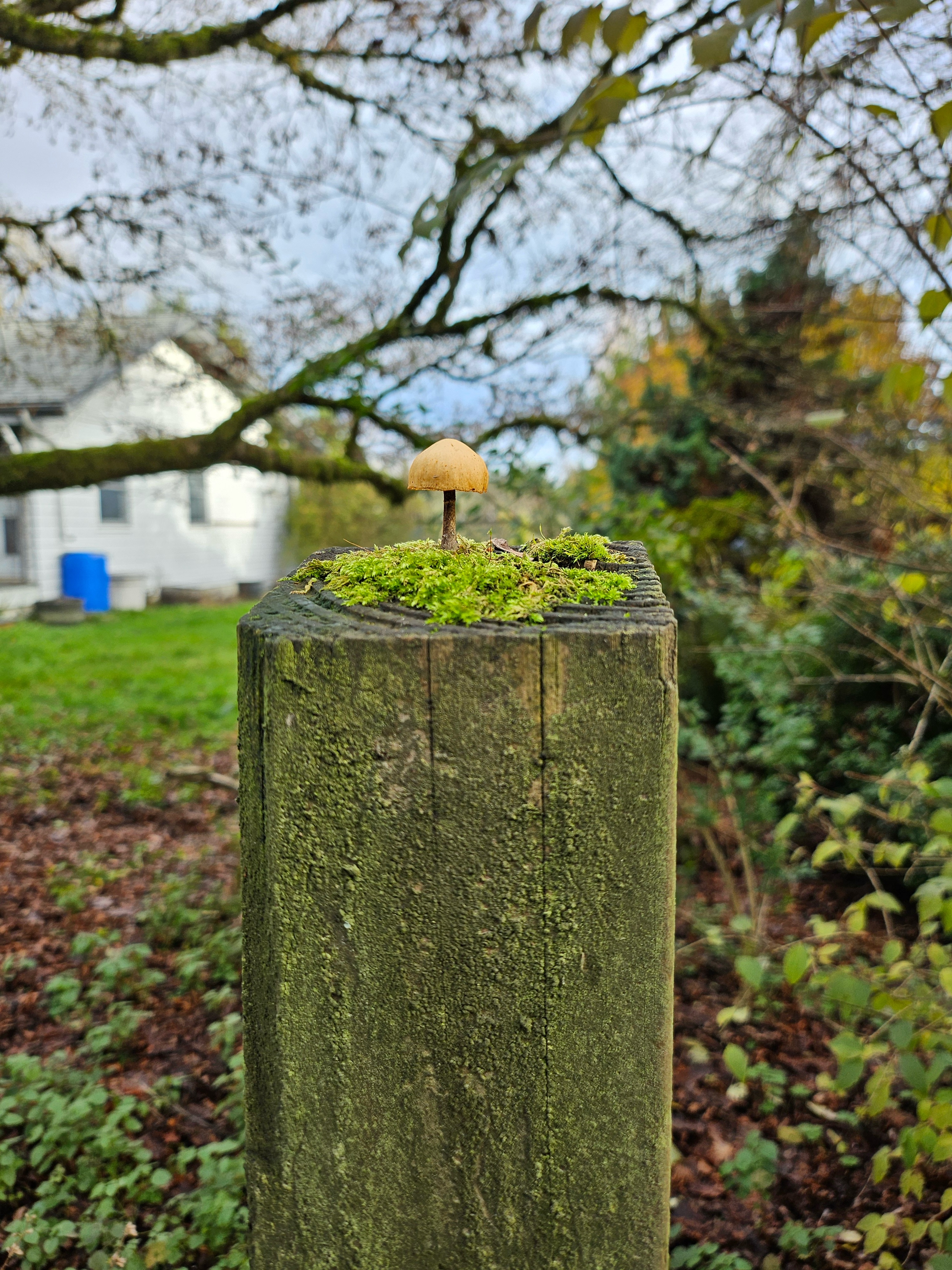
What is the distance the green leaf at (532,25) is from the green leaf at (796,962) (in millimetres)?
2233

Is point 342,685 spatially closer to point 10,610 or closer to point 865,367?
point 865,367

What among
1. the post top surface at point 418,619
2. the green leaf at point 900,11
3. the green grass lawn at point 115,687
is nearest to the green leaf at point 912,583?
the green leaf at point 900,11

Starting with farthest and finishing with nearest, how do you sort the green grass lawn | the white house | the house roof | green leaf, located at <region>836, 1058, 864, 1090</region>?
1. the green grass lawn
2. the white house
3. the house roof
4. green leaf, located at <region>836, 1058, 864, 1090</region>

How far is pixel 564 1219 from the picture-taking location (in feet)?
3.36

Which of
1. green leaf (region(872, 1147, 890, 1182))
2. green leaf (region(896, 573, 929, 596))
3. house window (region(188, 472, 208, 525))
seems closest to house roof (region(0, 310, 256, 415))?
green leaf (region(896, 573, 929, 596))

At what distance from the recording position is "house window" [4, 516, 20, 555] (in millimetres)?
16453

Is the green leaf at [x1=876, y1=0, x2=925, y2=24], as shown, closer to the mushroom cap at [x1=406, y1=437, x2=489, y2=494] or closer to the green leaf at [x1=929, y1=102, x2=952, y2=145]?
the green leaf at [x1=929, y1=102, x2=952, y2=145]

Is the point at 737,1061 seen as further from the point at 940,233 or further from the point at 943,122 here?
the point at 943,122

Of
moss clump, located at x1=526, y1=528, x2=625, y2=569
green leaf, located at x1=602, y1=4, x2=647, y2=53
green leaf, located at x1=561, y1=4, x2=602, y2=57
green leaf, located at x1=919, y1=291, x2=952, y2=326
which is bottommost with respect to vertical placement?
moss clump, located at x1=526, y1=528, x2=625, y2=569

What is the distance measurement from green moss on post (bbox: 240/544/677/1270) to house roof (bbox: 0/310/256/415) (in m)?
5.86

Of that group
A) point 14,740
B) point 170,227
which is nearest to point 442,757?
point 170,227

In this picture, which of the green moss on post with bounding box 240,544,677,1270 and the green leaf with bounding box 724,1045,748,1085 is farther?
the green leaf with bounding box 724,1045,748,1085

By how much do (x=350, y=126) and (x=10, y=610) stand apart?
11911mm

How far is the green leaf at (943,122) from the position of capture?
1437 mm
